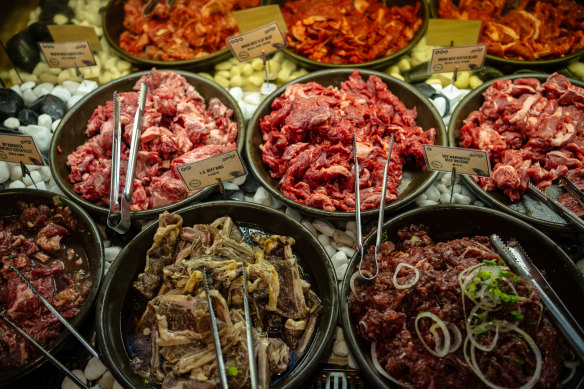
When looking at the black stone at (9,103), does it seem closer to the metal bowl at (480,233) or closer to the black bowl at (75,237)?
the black bowl at (75,237)

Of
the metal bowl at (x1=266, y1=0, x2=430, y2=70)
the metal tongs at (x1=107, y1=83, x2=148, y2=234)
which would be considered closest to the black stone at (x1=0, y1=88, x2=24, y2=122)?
the metal tongs at (x1=107, y1=83, x2=148, y2=234)

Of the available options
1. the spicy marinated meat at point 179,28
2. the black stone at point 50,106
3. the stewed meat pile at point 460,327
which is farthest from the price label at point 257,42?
the stewed meat pile at point 460,327

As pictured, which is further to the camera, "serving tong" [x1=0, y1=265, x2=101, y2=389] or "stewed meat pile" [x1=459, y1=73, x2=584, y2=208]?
"stewed meat pile" [x1=459, y1=73, x2=584, y2=208]

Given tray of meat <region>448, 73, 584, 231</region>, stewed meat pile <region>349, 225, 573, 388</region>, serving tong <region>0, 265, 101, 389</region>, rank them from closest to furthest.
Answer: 1. stewed meat pile <region>349, 225, 573, 388</region>
2. serving tong <region>0, 265, 101, 389</region>
3. tray of meat <region>448, 73, 584, 231</region>

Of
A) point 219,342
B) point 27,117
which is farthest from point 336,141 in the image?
point 27,117

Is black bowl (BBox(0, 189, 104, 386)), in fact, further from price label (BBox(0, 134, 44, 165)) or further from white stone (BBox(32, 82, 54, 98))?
white stone (BBox(32, 82, 54, 98))

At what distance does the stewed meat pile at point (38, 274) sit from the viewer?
2.38 meters

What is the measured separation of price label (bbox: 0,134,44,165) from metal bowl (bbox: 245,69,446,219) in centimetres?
151

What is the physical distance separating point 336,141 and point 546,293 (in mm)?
1661

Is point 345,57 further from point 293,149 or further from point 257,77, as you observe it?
point 293,149

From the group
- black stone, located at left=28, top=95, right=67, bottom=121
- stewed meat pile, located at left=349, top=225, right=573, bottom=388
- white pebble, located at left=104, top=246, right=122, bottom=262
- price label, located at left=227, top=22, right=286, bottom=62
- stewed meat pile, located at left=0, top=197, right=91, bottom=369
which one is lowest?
white pebble, located at left=104, top=246, right=122, bottom=262

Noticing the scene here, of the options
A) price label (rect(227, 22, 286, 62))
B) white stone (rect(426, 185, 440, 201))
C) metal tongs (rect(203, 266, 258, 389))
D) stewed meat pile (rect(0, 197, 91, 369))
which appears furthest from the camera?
price label (rect(227, 22, 286, 62))

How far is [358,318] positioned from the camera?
230 cm

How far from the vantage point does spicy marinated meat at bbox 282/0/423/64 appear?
401 centimetres
